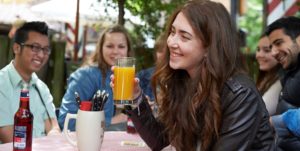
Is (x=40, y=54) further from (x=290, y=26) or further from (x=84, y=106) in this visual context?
(x=290, y=26)

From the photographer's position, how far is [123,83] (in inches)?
82.7

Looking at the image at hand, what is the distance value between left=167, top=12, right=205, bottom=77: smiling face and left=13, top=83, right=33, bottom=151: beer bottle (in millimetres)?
619

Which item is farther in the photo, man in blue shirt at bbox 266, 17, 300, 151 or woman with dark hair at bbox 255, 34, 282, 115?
woman with dark hair at bbox 255, 34, 282, 115

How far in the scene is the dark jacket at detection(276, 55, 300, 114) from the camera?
9.82 ft

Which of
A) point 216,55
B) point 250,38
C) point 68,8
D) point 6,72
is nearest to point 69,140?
point 216,55

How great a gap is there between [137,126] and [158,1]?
3750 mm

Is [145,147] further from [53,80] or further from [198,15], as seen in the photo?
[53,80]

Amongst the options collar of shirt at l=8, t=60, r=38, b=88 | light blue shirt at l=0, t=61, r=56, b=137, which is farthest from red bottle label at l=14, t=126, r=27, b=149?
collar of shirt at l=8, t=60, r=38, b=88

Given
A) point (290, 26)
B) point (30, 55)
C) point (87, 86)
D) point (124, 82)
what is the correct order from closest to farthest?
point (124, 82), point (30, 55), point (290, 26), point (87, 86)

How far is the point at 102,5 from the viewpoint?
5180mm

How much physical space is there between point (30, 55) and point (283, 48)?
5.90ft

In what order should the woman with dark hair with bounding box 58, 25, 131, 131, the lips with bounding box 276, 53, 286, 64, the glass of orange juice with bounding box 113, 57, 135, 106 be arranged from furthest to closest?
the woman with dark hair with bounding box 58, 25, 131, 131, the lips with bounding box 276, 53, 286, 64, the glass of orange juice with bounding box 113, 57, 135, 106

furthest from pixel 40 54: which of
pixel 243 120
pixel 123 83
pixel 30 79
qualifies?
pixel 243 120

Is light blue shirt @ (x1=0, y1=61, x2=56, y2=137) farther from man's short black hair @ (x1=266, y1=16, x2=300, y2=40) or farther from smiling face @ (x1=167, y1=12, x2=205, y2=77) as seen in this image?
man's short black hair @ (x1=266, y1=16, x2=300, y2=40)
